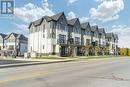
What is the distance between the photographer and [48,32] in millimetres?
53969

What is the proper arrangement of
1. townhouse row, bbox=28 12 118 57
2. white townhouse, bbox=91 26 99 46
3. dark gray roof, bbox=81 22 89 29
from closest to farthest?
townhouse row, bbox=28 12 118 57
dark gray roof, bbox=81 22 89 29
white townhouse, bbox=91 26 99 46

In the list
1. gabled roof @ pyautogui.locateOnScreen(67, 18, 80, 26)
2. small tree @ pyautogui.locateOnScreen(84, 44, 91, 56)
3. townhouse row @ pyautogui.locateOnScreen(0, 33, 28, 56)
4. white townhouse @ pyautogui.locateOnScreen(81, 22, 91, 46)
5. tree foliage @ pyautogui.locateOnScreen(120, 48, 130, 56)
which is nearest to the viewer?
gabled roof @ pyautogui.locateOnScreen(67, 18, 80, 26)

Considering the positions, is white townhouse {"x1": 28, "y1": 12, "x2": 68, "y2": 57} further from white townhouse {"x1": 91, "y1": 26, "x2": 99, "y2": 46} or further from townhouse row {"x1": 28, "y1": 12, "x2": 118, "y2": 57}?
white townhouse {"x1": 91, "y1": 26, "x2": 99, "y2": 46}

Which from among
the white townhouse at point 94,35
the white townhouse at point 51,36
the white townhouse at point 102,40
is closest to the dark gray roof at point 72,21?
the white townhouse at point 51,36

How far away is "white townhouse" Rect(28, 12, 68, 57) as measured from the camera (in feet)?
176

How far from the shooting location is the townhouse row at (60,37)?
177 feet

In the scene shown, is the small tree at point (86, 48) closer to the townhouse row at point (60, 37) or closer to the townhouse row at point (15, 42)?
the townhouse row at point (60, 37)

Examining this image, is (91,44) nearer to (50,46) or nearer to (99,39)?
(99,39)

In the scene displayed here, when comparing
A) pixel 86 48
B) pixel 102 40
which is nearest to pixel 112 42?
pixel 102 40

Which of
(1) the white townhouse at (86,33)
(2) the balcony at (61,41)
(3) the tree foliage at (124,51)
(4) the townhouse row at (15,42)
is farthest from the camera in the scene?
(3) the tree foliage at (124,51)

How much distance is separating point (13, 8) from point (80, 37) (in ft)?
98.8

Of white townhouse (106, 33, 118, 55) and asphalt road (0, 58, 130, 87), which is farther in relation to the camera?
white townhouse (106, 33, 118, 55)

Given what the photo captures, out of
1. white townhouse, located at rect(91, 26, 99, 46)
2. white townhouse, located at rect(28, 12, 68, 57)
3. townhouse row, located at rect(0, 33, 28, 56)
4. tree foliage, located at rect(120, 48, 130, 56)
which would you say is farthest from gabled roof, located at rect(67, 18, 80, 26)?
tree foliage, located at rect(120, 48, 130, 56)

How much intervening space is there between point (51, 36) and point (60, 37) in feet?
11.6
